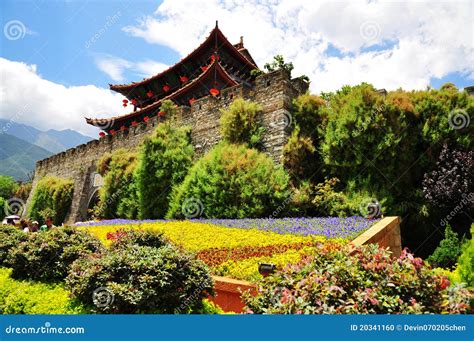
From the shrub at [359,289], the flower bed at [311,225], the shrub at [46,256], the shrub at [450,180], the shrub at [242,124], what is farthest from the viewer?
the shrub at [242,124]

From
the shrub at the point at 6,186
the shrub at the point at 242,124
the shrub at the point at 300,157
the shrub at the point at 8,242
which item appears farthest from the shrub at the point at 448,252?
the shrub at the point at 6,186

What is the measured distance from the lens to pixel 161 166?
15.5 meters

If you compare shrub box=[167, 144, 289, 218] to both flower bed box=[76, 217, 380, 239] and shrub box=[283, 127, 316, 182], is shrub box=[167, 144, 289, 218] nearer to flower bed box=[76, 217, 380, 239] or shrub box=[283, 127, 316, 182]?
shrub box=[283, 127, 316, 182]

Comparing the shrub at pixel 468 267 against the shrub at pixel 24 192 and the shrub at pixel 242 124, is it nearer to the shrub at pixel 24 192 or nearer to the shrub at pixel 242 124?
the shrub at pixel 242 124

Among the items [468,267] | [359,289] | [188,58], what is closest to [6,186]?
[188,58]

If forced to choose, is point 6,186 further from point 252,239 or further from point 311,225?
point 311,225

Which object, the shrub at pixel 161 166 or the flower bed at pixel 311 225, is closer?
the flower bed at pixel 311 225

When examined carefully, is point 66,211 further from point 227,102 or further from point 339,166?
point 339,166

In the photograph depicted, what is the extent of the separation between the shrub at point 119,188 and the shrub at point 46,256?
1031cm

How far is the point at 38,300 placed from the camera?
5043 millimetres

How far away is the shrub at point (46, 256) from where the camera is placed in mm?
6180

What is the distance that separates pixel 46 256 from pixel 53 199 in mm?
20549

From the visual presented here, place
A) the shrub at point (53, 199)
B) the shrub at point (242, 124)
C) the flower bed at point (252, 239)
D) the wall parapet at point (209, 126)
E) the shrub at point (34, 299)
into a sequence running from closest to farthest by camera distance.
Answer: the shrub at point (34, 299), the flower bed at point (252, 239), the wall parapet at point (209, 126), the shrub at point (242, 124), the shrub at point (53, 199)

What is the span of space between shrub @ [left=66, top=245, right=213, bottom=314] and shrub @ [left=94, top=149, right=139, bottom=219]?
1246cm
